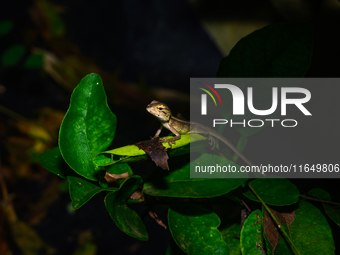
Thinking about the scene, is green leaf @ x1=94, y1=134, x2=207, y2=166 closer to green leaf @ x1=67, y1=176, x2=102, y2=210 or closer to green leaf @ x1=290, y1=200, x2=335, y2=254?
green leaf @ x1=67, y1=176, x2=102, y2=210

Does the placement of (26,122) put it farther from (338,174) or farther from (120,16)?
(338,174)

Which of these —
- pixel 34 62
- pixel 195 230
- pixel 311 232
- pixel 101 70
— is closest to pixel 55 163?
pixel 195 230

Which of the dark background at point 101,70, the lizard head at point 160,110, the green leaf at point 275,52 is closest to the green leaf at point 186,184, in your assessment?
the green leaf at point 275,52

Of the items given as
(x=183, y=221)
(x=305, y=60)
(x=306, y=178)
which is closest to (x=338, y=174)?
(x=306, y=178)

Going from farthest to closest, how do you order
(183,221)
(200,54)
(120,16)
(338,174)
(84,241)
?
(120,16), (200,54), (84,241), (338,174), (183,221)

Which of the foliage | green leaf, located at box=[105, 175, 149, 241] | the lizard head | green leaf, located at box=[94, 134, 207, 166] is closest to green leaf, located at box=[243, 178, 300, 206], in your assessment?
the foliage

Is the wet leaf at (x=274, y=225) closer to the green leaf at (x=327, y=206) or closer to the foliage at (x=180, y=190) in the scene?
the foliage at (x=180, y=190)

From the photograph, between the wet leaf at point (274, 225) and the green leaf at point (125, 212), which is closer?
the green leaf at point (125, 212)
